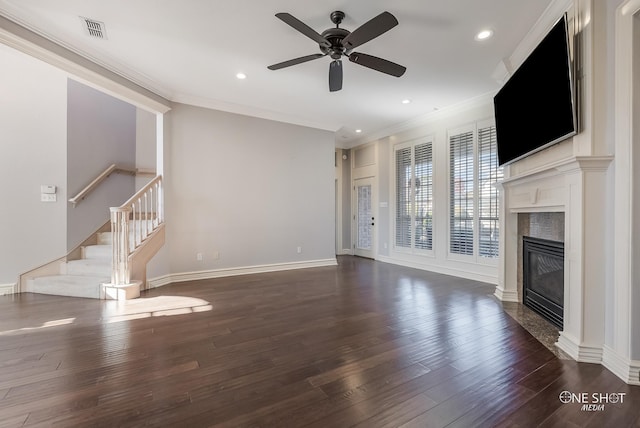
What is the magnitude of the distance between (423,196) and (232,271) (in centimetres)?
402

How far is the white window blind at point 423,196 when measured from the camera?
5773mm

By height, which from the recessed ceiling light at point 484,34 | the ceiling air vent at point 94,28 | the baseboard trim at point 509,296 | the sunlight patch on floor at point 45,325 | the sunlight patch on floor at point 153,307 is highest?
the recessed ceiling light at point 484,34

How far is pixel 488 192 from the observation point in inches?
187

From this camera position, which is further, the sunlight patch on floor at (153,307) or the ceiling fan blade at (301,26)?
the sunlight patch on floor at (153,307)

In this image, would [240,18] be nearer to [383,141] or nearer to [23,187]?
[23,187]

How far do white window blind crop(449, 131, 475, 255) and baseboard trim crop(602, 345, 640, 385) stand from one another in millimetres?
3024

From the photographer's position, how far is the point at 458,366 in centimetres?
207

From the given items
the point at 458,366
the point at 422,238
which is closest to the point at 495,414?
the point at 458,366

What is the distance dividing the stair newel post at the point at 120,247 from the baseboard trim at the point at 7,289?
1.60 metres

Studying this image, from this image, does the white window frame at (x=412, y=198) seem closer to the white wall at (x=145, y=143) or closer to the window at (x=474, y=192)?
the window at (x=474, y=192)

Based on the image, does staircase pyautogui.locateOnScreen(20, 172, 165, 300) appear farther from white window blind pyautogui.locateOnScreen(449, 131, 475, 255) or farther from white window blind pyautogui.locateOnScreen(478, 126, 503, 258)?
white window blind pyautogui.locateOnScreen(478, 126, 503, 258)

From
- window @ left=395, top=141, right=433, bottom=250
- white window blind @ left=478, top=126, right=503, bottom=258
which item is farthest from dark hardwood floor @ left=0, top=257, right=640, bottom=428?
window @ left=395, top=141, right=433, bottom=250

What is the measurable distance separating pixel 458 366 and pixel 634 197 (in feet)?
5.29

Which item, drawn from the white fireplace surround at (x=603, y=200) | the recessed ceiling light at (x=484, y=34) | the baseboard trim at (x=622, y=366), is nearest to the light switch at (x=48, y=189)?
the recessed ceiling light at (x=484, y=34)
